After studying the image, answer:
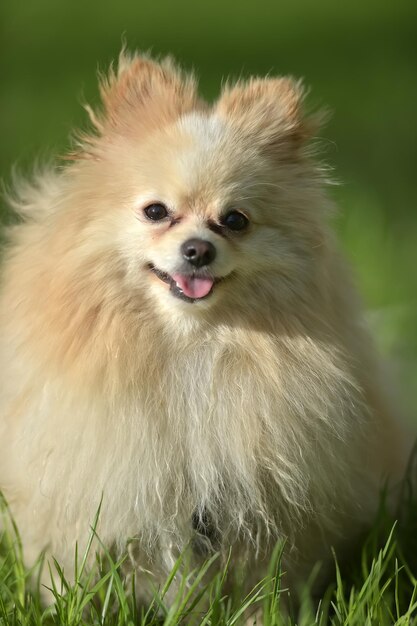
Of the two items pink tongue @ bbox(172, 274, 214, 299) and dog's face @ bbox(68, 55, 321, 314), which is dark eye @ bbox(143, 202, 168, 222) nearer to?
dog's face @ bbox(68, 55, 321, 314)

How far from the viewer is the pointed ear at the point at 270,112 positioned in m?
3.13

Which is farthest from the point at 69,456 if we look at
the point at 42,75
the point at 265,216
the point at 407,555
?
the point at 42,75

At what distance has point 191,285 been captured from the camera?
116 inches

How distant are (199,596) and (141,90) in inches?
59.2

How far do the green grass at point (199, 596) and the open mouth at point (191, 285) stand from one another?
73cm

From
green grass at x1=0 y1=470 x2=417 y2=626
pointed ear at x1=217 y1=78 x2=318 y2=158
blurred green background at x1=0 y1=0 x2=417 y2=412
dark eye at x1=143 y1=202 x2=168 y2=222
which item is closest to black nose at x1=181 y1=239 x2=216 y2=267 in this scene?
dark eye at x1=143 y1=202 x2=168 y2=222

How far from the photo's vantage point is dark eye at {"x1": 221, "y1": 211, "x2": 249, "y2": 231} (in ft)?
9.84

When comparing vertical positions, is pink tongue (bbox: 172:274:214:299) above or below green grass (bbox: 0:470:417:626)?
above

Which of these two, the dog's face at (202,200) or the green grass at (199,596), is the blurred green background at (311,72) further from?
the dog's face at (202,200)

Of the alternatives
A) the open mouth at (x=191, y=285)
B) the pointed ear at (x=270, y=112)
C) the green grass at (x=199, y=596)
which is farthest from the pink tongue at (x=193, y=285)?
the green grass at (x=199, y=596)

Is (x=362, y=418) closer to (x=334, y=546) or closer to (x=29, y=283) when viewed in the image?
(x=334, y=546)

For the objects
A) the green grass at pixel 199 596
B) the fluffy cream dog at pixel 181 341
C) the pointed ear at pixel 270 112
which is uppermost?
the pointed ear at pixel 270 112

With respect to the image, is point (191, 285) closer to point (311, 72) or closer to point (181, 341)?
point (181, 341)

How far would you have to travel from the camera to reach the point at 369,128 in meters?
7.52
